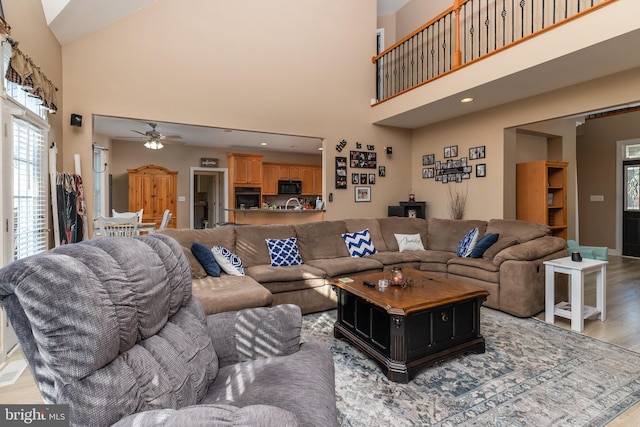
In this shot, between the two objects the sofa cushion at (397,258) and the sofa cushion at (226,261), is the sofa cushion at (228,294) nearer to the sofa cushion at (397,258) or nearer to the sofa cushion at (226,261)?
the sofa cushion at (226,261)

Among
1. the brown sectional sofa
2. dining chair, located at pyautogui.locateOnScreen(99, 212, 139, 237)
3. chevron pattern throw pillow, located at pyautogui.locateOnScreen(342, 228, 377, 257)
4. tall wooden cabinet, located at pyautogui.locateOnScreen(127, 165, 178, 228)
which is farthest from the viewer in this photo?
tall wooden cabinet, located at pyautogui.locateOnScreen(127, 165, 178, 228)

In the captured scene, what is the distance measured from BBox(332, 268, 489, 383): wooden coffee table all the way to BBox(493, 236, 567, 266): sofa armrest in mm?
1115

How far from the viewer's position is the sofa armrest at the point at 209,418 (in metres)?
0.80

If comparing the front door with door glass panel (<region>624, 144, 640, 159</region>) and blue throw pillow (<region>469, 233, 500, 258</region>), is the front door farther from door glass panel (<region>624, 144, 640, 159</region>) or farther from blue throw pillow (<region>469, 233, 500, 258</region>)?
blue throw pillow (<region>469, 233, 500, 258</region>)

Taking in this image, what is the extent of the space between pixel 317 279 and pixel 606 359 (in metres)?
2.45

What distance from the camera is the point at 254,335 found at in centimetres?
151

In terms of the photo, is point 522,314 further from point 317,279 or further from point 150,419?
point 150,419

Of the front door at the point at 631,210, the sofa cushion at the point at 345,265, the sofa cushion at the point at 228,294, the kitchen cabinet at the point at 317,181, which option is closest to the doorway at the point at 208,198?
the kitchen cabinet at the point at 317,181

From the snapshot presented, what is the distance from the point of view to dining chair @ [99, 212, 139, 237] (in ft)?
13.7

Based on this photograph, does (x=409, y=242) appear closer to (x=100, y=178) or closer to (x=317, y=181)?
(x=317, y=181)

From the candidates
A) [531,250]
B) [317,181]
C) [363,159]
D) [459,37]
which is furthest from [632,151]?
[317,181]

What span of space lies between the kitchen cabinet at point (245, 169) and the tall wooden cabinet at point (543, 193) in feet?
19.1

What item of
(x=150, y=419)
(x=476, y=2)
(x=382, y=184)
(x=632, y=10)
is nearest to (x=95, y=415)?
(x=150, y=419)

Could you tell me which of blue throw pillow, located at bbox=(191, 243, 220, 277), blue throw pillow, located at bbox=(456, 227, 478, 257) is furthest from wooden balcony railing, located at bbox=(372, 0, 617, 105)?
blue throw pillow, located at bbox=(191, 243, 220, 277)
